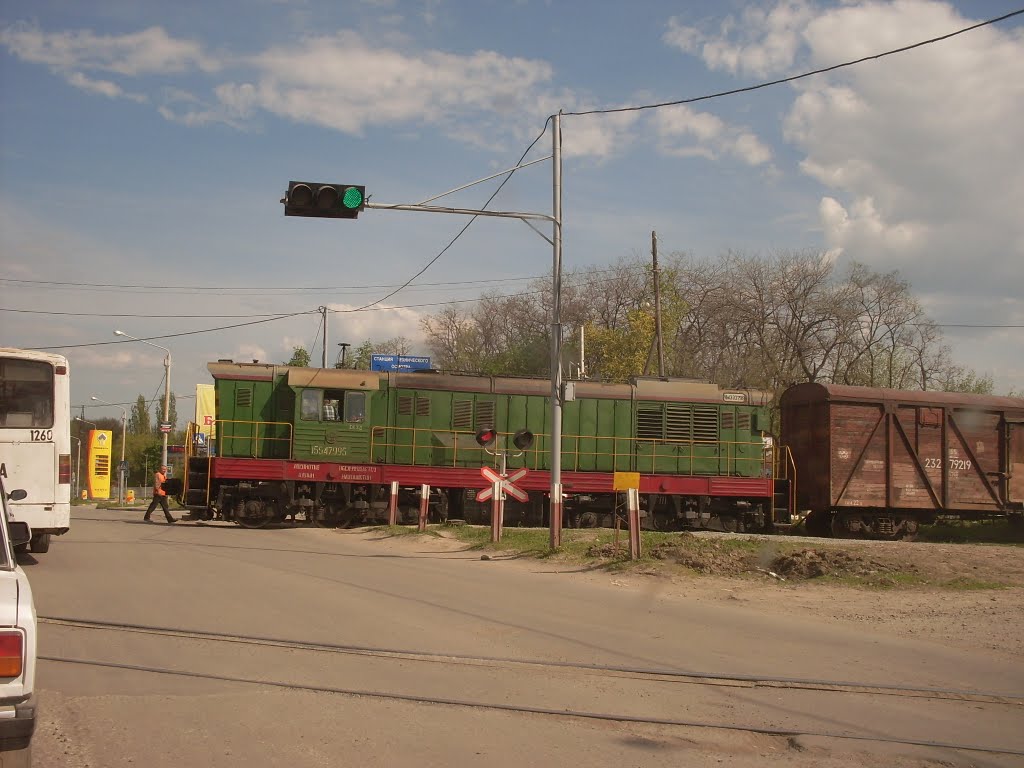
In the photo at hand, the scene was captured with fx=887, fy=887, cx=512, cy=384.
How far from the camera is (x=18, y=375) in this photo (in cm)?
1234

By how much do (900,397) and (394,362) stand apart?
29166mm

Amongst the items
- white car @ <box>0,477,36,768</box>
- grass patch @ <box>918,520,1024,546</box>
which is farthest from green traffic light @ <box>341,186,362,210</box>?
grass patch @ <box>918,520,1024,546</box>

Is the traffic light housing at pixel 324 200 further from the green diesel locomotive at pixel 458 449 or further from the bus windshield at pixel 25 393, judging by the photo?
the green diesel locomotive at pixel 458 449

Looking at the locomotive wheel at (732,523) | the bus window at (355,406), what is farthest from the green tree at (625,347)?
the bus window at (355,406)

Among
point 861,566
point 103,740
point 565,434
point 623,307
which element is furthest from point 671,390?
point 623,307

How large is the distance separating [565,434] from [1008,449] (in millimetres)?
11158

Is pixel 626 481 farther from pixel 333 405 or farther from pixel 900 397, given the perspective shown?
pixel 900 397

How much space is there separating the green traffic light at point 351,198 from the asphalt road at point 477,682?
5.88 metres

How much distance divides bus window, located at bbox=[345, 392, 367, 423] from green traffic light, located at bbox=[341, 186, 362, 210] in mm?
9412

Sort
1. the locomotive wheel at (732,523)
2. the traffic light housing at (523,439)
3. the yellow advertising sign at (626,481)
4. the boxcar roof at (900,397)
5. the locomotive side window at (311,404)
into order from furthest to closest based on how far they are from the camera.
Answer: the locomotive wheel at (732,523) → the locomotive side window at (311,404) → the boxcar roof at (900,397) → the traffic light housing at (523,439) → the yellow advertising sign at (626,481)

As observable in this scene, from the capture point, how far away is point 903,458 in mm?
→ 21922

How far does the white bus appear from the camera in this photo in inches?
485

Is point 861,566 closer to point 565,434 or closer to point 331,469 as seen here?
point 565,434

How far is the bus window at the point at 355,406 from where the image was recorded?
896 inches
